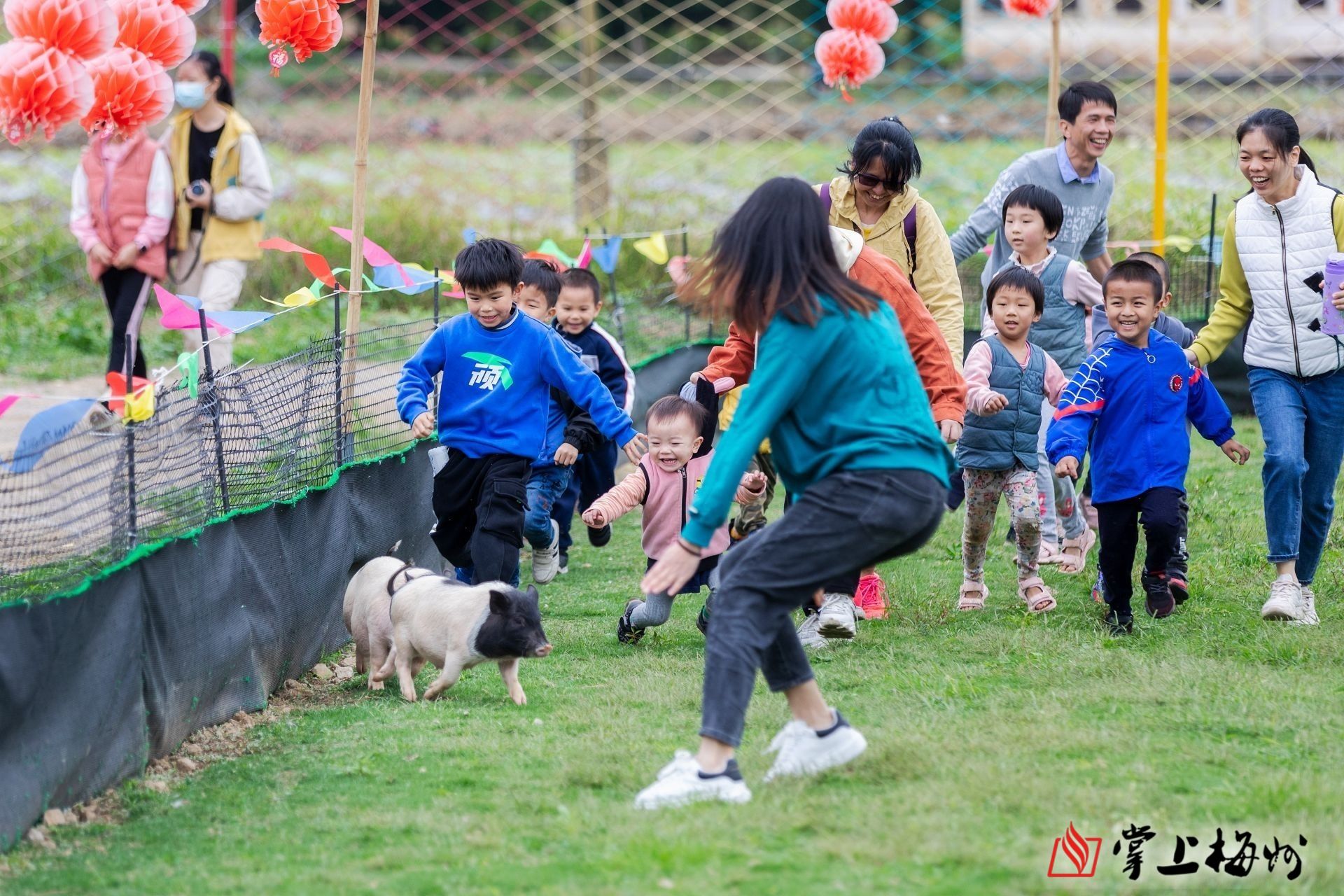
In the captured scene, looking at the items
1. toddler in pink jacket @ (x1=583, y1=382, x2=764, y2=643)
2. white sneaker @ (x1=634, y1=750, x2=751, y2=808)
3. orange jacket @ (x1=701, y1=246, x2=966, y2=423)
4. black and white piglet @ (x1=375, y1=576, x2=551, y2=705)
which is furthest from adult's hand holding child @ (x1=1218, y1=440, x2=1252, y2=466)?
white sneaker @ (x1=634, y1=750, x2=751, y2=808)

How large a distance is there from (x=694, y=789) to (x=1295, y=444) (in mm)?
3123

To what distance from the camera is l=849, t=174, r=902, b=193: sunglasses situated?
559 cm

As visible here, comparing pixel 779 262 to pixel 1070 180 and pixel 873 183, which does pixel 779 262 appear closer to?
pixel 873 183

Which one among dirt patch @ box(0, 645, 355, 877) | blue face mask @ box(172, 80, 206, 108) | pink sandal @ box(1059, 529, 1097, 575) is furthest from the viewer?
blue face mask @ box(172, 80, 206, 108)

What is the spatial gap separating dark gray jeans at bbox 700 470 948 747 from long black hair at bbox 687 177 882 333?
45cm

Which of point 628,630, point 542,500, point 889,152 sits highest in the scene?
point 889,152

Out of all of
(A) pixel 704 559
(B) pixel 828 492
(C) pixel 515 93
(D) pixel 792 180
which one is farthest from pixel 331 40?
(C) pixel 515 93

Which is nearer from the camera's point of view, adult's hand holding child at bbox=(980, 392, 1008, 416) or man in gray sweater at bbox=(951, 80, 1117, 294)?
adult's hand holding child at bbox=(980, 392, 1008, 416)

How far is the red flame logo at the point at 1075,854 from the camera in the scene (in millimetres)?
3504

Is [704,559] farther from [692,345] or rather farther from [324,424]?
[692,345]

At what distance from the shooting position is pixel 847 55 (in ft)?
27.7

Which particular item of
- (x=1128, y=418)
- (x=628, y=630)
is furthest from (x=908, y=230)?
(x=628, y=630)

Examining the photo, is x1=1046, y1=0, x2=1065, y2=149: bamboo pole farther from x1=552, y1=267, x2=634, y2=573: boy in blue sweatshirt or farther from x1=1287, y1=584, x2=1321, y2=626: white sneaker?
x1=1287, y1=584, x2=1321, y2=626: white sneaker

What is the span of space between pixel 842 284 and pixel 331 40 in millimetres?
3456
